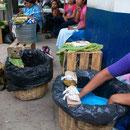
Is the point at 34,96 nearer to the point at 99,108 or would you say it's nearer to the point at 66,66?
the point at 66,66

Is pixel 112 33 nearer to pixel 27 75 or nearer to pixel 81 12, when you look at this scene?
pixel 27 75

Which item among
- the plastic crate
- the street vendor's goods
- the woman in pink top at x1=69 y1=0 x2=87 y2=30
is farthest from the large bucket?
the plastic crate

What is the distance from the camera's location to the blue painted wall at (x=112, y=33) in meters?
2.04

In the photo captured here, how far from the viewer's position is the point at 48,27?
6797 millimetres

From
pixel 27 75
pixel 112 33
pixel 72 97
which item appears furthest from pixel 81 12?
pixel 72 97

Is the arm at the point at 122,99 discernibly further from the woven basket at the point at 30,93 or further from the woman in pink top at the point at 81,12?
the woman in pink top at the point at 81,12

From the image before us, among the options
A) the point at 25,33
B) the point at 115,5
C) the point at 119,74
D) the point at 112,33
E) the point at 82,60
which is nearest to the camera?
the point at 119,74

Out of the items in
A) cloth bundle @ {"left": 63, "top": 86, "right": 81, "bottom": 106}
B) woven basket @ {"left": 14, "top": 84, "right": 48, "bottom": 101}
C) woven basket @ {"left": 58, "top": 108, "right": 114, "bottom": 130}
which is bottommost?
woven basket @ {"left": 14, "top": 84, "right": 48, "bottom": 101}

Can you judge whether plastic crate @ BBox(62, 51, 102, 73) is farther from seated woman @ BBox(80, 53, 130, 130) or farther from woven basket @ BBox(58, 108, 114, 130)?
woven basket @ BBox(58, 108, 114, 130)

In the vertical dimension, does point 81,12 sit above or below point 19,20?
above

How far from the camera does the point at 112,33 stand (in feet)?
7.53

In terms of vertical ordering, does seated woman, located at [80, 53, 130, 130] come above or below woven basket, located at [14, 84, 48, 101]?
above

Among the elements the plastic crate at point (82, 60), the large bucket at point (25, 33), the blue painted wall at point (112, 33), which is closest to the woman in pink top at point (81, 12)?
the blue painted wall at point (112, 33)

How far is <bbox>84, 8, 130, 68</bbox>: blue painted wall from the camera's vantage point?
204 centimetres
